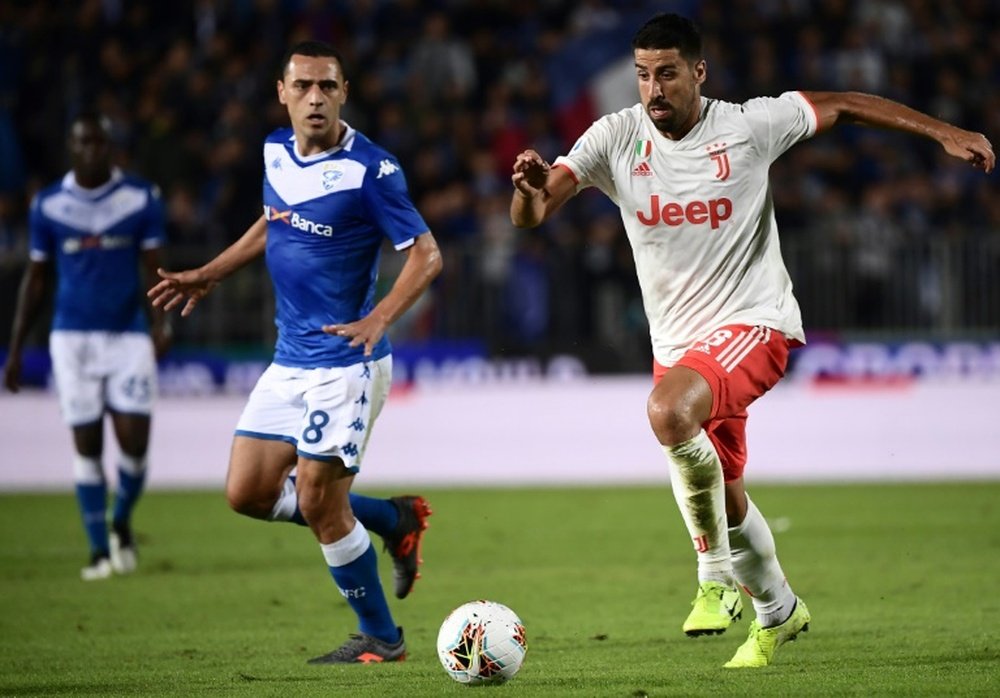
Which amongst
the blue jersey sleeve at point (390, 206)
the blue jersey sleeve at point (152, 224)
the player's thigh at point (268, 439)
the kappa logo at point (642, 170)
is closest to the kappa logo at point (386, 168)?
the blue jersey sleeve at point (390, 206)

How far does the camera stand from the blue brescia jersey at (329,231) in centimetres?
735

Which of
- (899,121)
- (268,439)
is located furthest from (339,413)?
(899,121)

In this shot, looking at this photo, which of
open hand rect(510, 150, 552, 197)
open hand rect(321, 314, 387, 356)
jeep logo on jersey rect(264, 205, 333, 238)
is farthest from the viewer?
jeep logo on jersey rect(264, 205, 333, 238)

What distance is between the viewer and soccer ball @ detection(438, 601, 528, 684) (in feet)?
20.9

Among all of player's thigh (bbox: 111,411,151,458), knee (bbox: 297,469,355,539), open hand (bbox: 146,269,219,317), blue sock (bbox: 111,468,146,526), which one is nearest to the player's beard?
knee (bbox: 297,469,355,539)

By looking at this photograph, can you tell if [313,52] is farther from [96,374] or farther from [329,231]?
[96,374]

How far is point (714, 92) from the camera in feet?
60.5

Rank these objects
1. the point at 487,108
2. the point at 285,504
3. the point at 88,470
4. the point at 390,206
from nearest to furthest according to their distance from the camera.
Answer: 1. the point at 390,206
2. the point at 285,504
3. the point at 88,470
4. the point at 487,108

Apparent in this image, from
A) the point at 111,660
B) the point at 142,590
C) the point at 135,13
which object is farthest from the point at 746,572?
the point at 135,13

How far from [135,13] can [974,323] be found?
9.69m

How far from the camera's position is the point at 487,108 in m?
19.3

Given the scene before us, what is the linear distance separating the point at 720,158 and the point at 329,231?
1.72 m

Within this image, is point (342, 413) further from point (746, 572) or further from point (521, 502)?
point (521, 502)

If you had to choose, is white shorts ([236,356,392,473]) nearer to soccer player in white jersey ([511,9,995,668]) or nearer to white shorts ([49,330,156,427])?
soccer player in white jersey ([511,9,995,668])
